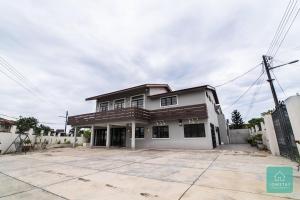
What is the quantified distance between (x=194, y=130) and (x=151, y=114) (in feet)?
15.9

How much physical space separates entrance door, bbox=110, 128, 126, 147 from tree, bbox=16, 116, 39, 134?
430 inches

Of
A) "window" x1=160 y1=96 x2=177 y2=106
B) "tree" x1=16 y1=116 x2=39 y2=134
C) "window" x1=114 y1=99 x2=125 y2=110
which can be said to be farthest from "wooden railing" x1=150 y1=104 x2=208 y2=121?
"tree" x1=16 y1=116 x2=39 y2=134

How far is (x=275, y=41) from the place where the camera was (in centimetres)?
1053

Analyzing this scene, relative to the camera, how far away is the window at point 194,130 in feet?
48.7

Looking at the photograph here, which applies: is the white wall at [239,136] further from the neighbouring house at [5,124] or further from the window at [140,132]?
the neighbouring house at [5,124]

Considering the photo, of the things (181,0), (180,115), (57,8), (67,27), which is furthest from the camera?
(180,115)

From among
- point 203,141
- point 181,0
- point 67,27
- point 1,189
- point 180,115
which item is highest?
point 67,27

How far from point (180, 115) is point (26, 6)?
13.3m

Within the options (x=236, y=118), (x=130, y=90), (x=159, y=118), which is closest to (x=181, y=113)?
(x=159, y=118)

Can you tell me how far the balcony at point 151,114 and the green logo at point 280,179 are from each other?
1210 cm

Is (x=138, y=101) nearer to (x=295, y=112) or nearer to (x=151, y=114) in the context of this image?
(x=151, y=114)

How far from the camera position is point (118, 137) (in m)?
20.4

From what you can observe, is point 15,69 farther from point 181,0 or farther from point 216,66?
point 216,66

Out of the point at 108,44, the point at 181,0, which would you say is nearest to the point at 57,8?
the point at 108,44
